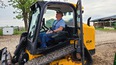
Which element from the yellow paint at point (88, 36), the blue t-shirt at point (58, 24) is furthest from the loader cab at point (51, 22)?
the yellow paint at point (88, 36)

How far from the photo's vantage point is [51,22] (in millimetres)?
5695

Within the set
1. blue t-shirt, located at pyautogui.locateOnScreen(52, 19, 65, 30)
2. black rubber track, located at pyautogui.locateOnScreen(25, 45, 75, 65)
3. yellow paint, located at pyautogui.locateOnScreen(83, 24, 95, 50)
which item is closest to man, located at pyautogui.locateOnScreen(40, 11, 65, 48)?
blue t-shirt, located at pyautogui.locateOnScreen(52, 19, 65, 30)

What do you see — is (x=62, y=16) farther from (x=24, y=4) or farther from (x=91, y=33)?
(x=24, y=4)

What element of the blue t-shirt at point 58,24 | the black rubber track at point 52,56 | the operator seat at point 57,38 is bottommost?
the black rubber track at point 52,56

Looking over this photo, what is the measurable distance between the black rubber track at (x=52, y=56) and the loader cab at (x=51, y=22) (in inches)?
5.7

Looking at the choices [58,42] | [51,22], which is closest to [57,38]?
[58,42]

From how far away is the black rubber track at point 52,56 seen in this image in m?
4.50

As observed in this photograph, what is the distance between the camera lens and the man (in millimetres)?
5026

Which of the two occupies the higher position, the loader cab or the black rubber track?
the loader cab

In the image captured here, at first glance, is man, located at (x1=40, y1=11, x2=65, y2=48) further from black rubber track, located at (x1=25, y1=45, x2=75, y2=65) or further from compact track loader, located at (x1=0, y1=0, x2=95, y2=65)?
black rubber track, located at (x1=25, y1=45, x2=75, y2=65)

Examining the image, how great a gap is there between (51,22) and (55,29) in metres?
0.37

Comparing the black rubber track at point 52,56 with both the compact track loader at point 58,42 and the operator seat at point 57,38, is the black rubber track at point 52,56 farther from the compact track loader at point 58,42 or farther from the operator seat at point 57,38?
the operator seat at point 57,38

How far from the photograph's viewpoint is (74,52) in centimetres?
479

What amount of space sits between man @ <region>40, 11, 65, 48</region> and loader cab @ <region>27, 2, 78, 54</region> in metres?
0.10
